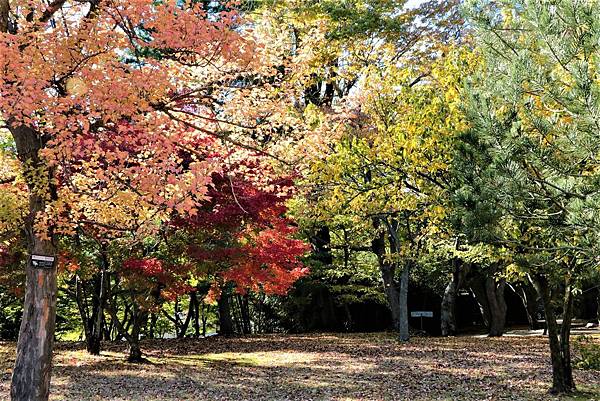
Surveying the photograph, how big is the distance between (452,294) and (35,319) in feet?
46.5

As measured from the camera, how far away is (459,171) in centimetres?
582

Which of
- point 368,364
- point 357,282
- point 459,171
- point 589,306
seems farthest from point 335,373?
point 589,306

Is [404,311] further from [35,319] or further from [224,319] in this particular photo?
[35,319]

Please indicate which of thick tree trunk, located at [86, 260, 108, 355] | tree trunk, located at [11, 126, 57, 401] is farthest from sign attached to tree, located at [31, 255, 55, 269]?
thick tree trunk, located at [86, 260, 108, 355]

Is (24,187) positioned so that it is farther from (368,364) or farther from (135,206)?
(368,364)

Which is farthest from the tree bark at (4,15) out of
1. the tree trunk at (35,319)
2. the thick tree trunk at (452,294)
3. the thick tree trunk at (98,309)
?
the thick tree trunk at (452,294)

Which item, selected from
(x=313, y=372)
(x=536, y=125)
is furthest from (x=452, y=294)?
(x=536, y=125)

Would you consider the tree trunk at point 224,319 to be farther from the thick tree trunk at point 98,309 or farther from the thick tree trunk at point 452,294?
the thick tree trunk at point 452,294

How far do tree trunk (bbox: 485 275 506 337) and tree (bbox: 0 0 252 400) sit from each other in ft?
45.7

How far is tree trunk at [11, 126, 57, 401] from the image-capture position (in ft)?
21.8

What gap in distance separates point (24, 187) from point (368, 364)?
7.20m

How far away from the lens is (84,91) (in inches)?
213

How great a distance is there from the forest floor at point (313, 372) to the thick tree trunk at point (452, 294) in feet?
9.60

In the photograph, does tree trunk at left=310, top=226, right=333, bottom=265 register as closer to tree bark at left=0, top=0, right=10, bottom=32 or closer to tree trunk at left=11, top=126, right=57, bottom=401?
tree trunk at left=11, top=126, right=57, bottom=401
